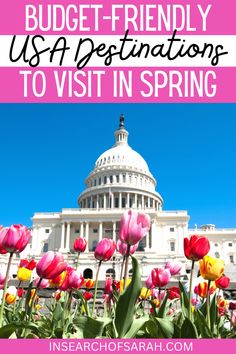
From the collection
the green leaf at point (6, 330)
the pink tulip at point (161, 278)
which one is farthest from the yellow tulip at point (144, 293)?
the green leaf at point (6, 330)

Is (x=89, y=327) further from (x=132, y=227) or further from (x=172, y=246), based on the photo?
(x=172, y=246)

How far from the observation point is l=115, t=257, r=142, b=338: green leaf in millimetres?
2264

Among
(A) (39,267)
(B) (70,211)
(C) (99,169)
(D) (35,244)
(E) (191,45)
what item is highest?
(C) (99,169)

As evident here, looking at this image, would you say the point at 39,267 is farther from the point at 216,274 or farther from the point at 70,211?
the point at 70,211

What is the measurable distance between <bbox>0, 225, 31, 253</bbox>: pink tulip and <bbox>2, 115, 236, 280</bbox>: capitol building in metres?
56.9

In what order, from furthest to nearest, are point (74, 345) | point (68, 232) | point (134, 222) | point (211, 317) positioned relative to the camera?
point (68, 232) < point (211, 317) < point (134, 222) < point (74, 345)

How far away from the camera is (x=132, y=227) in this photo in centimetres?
265

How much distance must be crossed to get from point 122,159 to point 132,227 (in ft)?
288

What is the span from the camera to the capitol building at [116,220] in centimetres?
7088

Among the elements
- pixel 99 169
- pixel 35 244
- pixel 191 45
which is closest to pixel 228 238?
pixel 99 169

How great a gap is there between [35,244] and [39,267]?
2928 inches

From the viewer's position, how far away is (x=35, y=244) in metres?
74.4

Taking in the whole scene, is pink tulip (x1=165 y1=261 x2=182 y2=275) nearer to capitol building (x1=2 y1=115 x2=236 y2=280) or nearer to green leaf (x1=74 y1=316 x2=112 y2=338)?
green leaf (x1=74 y1=316 x2=112 y2=338)

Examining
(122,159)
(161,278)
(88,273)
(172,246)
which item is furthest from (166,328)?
(122,159)
